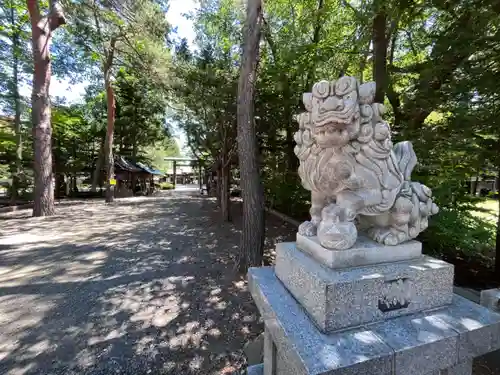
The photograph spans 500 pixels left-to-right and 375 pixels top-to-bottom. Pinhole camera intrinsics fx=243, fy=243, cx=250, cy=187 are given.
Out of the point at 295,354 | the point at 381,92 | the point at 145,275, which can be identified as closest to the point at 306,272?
the point at 295,354

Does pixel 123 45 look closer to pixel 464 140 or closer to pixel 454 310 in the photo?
pixel 464 140

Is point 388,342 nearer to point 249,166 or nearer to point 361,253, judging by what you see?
point 361,253

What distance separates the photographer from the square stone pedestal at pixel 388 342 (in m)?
1.11

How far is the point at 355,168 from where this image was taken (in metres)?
1.57

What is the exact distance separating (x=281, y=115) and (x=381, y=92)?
3259mm

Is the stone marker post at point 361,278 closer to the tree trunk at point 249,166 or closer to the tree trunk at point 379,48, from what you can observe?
the tree trunk at point 249,166

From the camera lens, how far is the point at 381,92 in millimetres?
4770

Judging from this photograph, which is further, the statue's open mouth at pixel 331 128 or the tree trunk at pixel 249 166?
the tree trunk at pixel 249 166

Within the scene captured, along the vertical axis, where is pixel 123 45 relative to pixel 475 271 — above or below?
above

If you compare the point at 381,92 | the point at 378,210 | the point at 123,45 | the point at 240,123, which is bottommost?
the point at 378,210

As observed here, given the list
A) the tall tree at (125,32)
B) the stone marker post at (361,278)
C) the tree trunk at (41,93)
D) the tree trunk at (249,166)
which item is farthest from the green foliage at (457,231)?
the tree trunk at (41,93)

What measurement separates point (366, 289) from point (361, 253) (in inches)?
8.8

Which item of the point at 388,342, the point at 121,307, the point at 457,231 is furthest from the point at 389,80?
the point at 121,307

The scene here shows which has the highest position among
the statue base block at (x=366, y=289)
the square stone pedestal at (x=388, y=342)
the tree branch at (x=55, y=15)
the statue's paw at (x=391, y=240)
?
the tree branch at (x=55, y=15)
